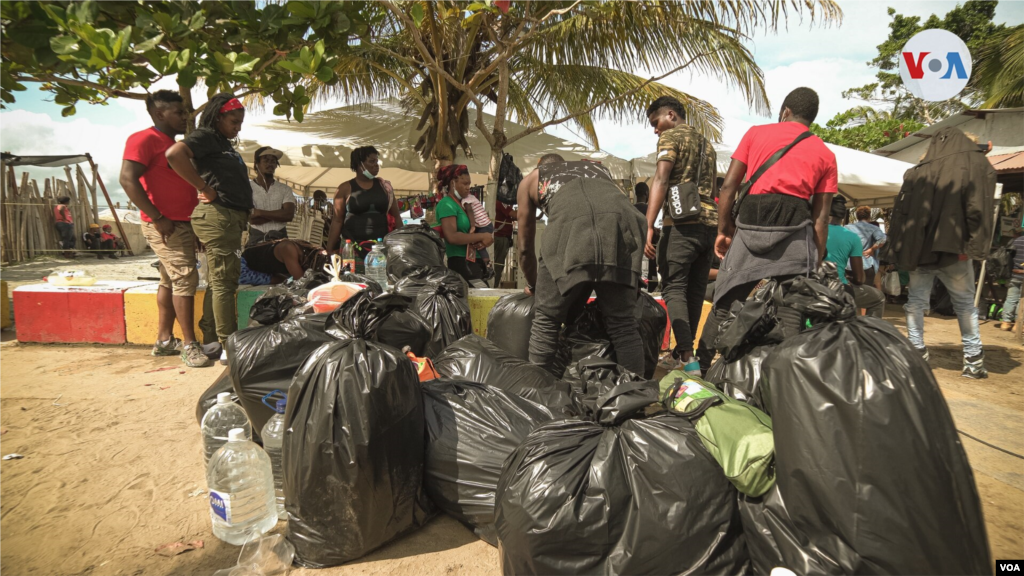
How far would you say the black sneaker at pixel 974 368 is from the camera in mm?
4203

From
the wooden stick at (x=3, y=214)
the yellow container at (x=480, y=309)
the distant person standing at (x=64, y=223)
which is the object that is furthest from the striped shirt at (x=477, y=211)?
the distant person standing at (x=64, y=223)

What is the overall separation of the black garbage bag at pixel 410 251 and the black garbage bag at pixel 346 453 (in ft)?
6.67

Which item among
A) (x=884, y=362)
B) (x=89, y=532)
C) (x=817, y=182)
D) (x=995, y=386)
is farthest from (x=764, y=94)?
(x=89, y=532)

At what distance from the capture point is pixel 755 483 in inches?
53.6

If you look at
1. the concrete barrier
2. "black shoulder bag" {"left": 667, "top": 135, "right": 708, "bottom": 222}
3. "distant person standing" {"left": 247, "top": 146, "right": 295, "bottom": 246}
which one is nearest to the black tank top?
"distant person standing" {"left": 247, "top": 146, "right": 295, "bottom": 246}

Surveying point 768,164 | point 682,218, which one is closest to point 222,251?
point 682,218

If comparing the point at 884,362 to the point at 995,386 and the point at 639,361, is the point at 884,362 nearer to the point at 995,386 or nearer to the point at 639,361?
the point at 639,361

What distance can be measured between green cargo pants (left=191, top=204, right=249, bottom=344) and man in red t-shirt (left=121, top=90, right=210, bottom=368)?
0.61 feet

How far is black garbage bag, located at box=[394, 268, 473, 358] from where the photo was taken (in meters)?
3.27

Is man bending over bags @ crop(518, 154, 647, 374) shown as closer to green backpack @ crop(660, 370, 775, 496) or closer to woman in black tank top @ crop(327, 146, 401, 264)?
green backpack @ crop(660, 370, 775, 496)

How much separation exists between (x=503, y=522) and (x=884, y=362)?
3.47 feet

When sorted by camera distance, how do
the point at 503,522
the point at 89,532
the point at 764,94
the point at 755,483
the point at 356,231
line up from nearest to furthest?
1. the point at 755,483
2. the point at 503,522
3. the point at 89,532
4. the point at 356,231
5. the point at 764,94

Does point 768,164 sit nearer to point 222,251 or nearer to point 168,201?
point 222,251

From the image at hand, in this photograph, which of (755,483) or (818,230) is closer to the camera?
(755,483)
